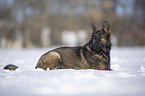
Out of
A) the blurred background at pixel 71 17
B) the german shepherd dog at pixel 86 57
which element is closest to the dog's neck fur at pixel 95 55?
the german shepherd dog at pixel 86 57

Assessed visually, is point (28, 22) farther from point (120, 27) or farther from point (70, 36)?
point (120, 27)

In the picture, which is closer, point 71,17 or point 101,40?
point 101,40

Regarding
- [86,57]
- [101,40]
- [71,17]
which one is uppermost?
[71,17]

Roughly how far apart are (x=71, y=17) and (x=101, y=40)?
96.1ft

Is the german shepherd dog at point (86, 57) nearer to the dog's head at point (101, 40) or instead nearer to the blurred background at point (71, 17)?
the dog's head at point (101, 40)

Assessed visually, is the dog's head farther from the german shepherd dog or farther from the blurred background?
the blurred background

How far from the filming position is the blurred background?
95.4 feet

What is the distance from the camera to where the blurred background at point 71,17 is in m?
29.1

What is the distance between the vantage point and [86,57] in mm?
5301

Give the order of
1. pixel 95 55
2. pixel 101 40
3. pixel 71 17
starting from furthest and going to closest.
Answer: pixel 71 17
pixel 95 55
pixel 101 40

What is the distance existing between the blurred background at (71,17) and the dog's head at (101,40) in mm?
21861

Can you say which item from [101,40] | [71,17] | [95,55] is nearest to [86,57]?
[95,55]

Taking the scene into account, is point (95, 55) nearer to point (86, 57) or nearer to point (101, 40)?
point (86, 57)

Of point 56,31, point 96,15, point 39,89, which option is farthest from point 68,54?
point 56,31
